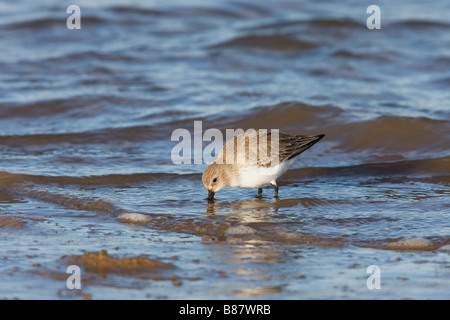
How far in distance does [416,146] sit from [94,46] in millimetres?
7983

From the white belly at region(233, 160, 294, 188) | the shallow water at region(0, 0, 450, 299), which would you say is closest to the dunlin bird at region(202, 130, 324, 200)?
the white belly at region(233, 160, 294, 188)

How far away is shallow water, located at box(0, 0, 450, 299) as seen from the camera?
5.14 m

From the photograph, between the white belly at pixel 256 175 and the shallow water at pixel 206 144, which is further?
the white belly at pixel 256 175

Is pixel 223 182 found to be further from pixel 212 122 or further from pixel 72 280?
pixel 212 122

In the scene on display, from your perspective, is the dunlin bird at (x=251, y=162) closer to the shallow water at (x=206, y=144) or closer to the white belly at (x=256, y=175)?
the white belly at (x=256, y=175)

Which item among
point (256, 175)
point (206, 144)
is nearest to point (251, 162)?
point (256, 175)

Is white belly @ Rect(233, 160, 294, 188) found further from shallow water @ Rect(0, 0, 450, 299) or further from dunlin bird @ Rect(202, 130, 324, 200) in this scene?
shallow water @ Rect(0, 0, 450, 299)

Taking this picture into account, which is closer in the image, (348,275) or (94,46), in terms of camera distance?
(348,275)

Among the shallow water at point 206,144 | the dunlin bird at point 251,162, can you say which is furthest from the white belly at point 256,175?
the shallow water at point 206,144

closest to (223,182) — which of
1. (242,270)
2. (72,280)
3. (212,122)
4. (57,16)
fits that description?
(242,270)

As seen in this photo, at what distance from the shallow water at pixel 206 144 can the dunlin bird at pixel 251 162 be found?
0.89 feet

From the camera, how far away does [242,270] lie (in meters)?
5.14

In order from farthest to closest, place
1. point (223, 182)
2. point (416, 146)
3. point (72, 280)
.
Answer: point (416, 146) → point (223, 182) → point (72, 280)

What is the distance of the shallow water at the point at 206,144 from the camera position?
5.14 m
